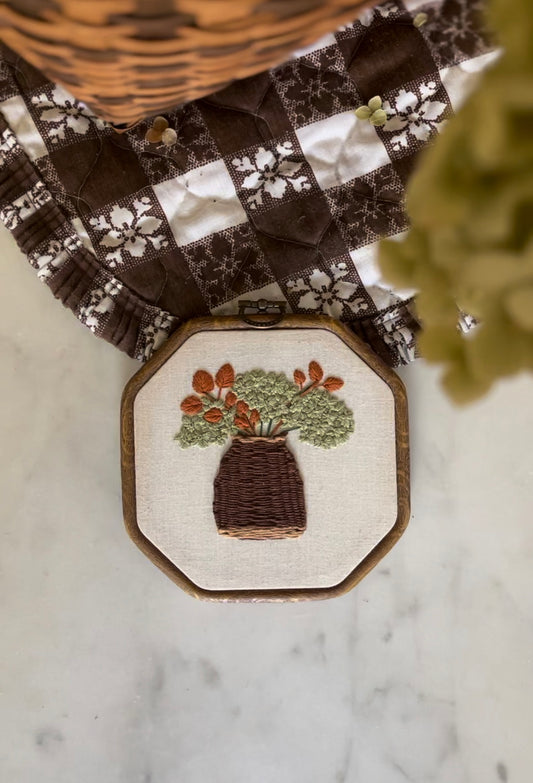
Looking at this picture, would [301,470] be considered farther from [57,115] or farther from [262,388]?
[57,115]

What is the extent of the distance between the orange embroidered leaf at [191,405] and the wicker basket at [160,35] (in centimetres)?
23

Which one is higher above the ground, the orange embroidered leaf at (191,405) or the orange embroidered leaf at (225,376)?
the orange embroidered leaf at (225,376)

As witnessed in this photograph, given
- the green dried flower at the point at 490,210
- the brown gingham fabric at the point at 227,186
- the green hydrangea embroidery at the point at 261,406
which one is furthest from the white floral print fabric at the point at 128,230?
the green dried flower at the point at 490,210

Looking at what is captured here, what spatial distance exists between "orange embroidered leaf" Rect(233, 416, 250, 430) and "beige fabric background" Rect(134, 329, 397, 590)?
2 cm

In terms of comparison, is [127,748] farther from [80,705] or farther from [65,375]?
[65,375]

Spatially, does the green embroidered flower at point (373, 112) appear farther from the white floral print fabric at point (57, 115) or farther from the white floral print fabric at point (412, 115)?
the white floral print fabric at point (57, 115)

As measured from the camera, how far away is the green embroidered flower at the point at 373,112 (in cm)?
49

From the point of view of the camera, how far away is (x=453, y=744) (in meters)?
0.56

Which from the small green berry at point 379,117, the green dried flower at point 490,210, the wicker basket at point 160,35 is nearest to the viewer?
the green dried flower at point 490,210

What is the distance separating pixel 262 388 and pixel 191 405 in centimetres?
5

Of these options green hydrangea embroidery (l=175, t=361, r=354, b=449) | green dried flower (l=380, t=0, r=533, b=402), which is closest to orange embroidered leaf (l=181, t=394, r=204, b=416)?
green hydrangea embroidery (l=175, t=361, r=354, b=449)

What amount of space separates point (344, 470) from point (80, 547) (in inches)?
8.7

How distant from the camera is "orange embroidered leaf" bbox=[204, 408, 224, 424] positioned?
0.51 m

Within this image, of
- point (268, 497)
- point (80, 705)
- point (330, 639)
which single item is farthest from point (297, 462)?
point (80, 705)
